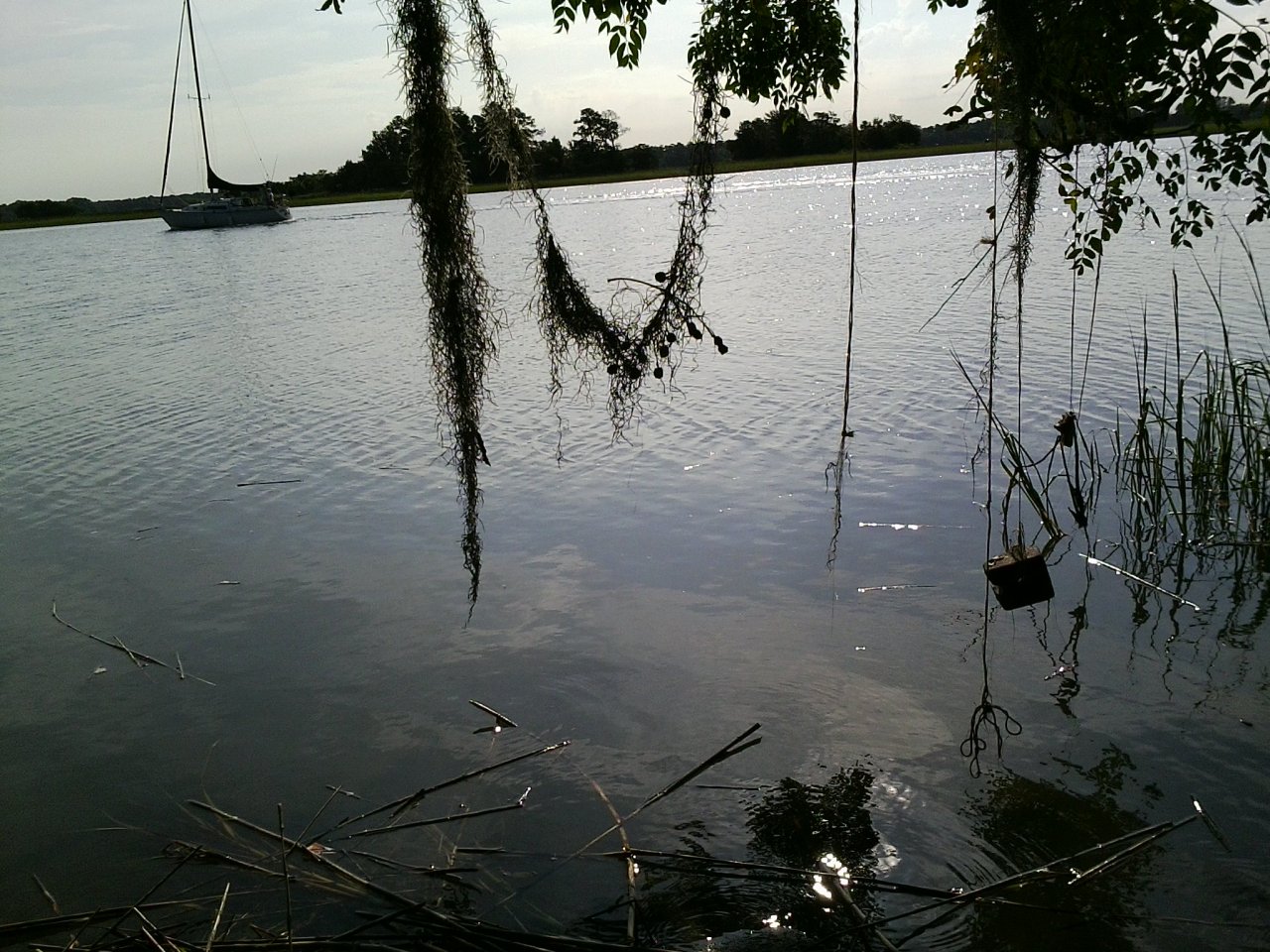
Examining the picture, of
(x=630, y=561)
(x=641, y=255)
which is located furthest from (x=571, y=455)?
(x=641, y=255)

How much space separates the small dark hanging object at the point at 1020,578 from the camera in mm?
4805

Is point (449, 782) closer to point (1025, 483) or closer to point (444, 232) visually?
point (444, 232)

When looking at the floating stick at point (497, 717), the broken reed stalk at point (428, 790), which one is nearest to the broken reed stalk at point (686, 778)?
the broken reed stalk at point (428, 790)

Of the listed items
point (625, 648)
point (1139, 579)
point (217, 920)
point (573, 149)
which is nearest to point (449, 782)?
point (217, 920)

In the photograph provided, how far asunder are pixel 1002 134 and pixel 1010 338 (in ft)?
33.0

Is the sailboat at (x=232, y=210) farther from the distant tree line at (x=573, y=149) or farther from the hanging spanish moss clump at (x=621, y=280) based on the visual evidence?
the hanging spanish moss clump at (x=621, y=280)

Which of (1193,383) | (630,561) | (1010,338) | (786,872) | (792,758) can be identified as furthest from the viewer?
(1010,338)

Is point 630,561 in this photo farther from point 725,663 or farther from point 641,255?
point 641,255

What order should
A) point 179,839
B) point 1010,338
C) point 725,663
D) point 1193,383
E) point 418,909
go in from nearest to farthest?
point 418,909 → point 179,839 → point 725,663 → point 1193,383 → point 1010,338

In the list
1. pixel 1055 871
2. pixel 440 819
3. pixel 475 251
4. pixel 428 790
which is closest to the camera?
pixel 1055 871

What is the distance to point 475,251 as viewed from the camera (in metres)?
5.38

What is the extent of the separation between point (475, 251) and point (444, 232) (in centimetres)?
28

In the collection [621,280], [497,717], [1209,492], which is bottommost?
→ [497,717]

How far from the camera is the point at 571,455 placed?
431 inches
